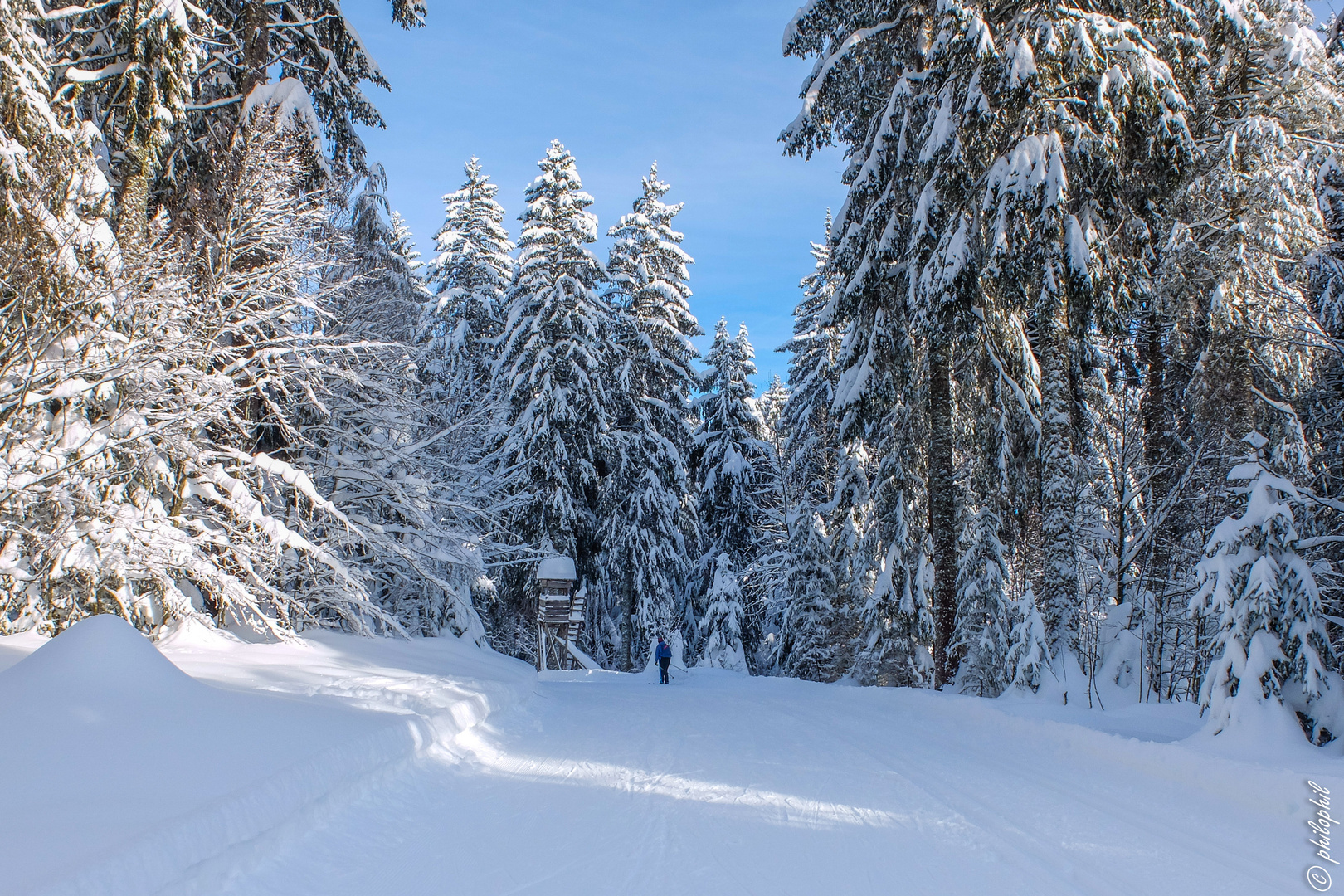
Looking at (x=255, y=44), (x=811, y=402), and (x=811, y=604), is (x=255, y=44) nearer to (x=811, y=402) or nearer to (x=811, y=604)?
(x=811, y=402)

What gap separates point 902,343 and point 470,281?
65.4 ft

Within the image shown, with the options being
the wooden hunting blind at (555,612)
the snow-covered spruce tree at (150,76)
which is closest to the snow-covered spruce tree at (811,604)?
the wooden hunting blind at (555,612)

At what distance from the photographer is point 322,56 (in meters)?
13.3

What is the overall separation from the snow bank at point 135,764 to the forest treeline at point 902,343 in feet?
7.98

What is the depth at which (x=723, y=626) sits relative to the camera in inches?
966

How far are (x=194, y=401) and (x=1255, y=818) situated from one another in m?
9.78

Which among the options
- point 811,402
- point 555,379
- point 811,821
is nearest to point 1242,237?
point 811,821

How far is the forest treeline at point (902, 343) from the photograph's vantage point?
22.8 feet

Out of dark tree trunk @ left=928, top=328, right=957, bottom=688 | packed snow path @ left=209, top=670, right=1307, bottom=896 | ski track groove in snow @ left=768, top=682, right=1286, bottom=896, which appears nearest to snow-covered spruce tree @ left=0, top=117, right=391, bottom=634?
packed snow path @ left=209, top=670, right=1307, bottom=896

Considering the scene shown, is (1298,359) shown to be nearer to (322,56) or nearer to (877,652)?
(877,652)

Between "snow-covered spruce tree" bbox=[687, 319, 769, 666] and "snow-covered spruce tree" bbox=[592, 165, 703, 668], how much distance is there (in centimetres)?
87

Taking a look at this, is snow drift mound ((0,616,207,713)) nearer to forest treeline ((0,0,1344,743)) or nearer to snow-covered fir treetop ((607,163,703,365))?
forest treeline ((0,0,1344,743))

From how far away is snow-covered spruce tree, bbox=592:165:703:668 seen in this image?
2400cm

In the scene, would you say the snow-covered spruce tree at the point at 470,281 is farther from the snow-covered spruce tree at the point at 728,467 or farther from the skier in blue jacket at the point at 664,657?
the skier in blue jacket at the point at 664,657
